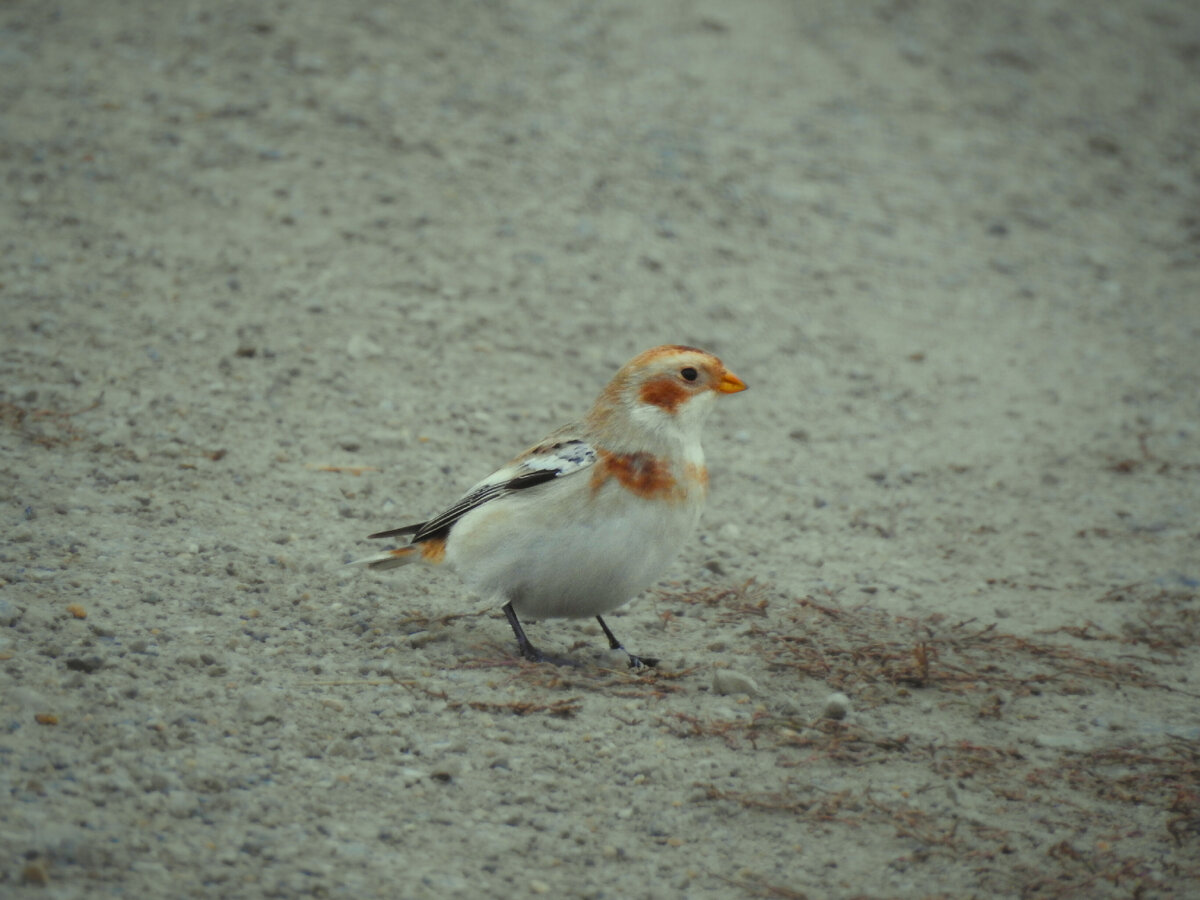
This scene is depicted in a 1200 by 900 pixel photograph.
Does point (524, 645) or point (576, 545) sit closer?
point (576, 545)

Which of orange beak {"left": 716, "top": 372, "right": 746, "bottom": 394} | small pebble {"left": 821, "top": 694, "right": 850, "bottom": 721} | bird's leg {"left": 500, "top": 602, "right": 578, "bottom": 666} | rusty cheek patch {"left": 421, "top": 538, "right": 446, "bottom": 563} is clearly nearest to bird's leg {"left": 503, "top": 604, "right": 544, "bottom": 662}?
bird's leg {"left": 500, "top": 602, "right": 578, "bottom": 666}

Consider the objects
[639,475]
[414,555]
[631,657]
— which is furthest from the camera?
[414,555]

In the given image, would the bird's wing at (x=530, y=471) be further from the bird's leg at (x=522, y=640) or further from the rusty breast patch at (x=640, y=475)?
the bird's leg at (x=522, y=640)

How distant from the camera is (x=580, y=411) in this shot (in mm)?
7344

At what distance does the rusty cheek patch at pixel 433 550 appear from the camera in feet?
16.4

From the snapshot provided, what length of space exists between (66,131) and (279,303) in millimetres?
2730

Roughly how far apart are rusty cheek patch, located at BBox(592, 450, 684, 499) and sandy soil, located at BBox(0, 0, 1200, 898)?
0.78 m

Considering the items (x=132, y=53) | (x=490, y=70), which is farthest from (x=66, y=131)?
(x=490, y=70)

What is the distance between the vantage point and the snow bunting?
14.7ft

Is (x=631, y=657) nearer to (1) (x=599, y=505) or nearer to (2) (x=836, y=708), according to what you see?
(1) (x=599, y=505)

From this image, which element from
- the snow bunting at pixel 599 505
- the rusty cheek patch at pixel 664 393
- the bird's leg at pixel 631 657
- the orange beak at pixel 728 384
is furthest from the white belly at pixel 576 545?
the orange beak at pixel 728 384

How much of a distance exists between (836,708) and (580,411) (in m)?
3.33

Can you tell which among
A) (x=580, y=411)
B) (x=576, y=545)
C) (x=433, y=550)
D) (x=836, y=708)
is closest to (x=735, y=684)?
(x=836, y=708)

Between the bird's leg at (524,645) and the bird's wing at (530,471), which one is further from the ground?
the bird's wing at (530,471)
